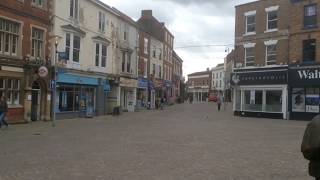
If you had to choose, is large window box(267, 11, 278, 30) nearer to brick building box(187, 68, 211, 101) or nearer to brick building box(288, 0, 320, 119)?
brick building box(288, 0, 320, 119)

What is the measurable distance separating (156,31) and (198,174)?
58.4 metres

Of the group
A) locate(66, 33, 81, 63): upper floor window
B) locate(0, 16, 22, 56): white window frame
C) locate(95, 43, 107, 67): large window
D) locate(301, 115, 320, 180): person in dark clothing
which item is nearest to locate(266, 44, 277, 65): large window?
locate(95, 43, 107, 67): large window

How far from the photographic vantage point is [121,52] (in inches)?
1812

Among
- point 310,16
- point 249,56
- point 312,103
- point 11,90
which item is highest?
point 310,16

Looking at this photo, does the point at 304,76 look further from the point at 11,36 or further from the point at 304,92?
the point at 11,36

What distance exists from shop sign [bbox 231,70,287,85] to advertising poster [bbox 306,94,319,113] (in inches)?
99.4

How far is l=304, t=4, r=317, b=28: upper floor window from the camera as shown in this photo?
1534 inches

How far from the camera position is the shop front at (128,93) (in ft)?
154

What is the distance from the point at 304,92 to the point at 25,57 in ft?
74.1

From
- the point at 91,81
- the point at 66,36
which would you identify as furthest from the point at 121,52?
the point at 66,36

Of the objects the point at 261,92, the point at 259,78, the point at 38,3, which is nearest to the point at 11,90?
the point at 38,3

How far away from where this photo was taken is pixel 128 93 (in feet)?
162

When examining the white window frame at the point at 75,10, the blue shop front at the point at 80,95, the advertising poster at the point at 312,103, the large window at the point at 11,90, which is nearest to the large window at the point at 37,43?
the large window at the point at 11,90

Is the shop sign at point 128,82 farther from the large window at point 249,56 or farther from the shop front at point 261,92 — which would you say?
the large window at point 249,56
